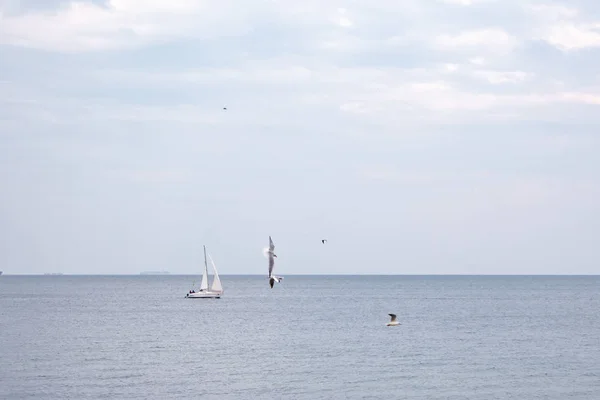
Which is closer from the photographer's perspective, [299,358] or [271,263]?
[271,263]

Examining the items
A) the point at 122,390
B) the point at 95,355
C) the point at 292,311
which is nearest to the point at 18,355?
the point at 95,355

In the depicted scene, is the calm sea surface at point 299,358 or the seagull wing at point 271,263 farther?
the calm sea surface at point 299,358

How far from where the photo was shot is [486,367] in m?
84.0

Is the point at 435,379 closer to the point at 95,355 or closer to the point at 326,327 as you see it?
the point at 95,355

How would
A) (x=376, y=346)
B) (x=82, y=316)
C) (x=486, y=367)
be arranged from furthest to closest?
(x=82, y=316) → (x=376, y=346) → (x=486, y=367)

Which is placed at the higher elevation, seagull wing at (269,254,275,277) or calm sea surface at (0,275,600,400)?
seagull wing at (269,254,275,277)

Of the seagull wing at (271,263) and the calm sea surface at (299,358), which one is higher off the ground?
the seagull wing at (271,263)

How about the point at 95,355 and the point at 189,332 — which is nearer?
the point at 95,355

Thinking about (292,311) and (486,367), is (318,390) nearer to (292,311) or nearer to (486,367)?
(486,367)

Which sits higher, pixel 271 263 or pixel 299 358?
pixel 271 263

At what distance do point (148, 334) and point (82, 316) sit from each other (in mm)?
46940

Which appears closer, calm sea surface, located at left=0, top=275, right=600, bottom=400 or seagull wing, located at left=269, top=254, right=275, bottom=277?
seagull wing, located at left=269, top=254, right=275, bottom=277

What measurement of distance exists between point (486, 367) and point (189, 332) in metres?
53.4

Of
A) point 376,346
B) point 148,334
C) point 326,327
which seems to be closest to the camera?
point 376,346
